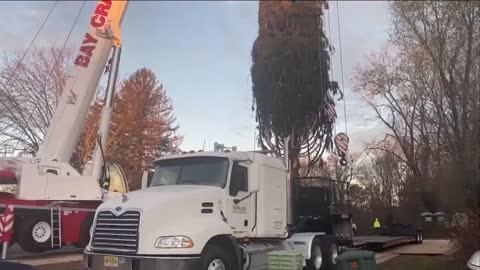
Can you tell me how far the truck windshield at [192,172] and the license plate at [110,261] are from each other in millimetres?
2047

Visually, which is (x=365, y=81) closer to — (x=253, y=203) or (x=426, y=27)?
(x=426, y=27)

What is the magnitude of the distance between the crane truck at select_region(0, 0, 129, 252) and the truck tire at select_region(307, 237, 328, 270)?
589 cm

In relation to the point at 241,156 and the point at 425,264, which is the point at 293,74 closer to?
the point at 425,264

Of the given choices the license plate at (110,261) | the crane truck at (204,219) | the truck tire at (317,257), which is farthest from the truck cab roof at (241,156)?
the truck tire at (317,257)

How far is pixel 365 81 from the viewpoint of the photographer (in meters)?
31.1


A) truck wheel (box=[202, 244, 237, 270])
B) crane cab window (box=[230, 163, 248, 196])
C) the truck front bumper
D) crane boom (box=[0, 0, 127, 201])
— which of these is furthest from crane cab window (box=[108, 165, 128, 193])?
truck wheel (box=[202, 244, 237, 270])

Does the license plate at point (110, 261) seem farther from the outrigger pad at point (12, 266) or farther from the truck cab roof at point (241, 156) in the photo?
the outrigger pad at point (12, 266)

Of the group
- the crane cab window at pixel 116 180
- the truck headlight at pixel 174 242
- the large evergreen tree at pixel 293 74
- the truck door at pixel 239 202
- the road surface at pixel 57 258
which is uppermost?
the large evergreen tree at pixel 293 74

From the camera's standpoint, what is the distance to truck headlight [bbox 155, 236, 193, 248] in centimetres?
832

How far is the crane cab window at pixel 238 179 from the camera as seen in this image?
32.3ft

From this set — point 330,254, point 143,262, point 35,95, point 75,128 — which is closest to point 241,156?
point 143,262

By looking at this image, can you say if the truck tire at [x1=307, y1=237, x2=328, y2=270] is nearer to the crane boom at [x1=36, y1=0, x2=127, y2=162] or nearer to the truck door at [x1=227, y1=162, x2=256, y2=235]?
the truck door at [x1=227, y1=162, x2=256, y2=235]

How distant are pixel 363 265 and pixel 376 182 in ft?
152

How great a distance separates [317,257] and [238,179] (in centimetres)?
422
